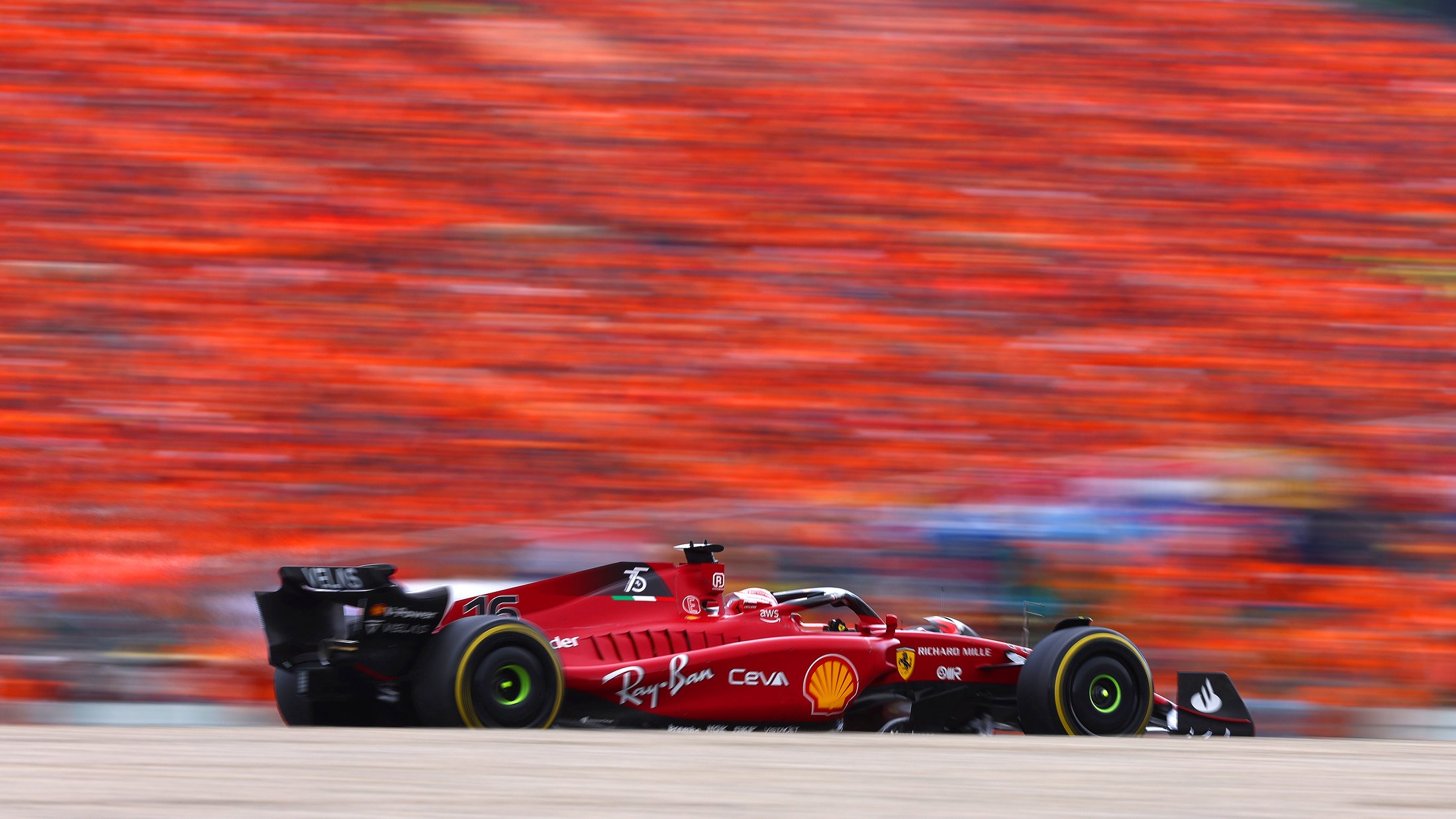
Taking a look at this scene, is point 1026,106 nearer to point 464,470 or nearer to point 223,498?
point 464,470

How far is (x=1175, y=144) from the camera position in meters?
10.7

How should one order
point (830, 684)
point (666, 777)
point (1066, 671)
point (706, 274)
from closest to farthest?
point (666, 777)
point (1066, 671)
point (830, 684)
point (706, 274)

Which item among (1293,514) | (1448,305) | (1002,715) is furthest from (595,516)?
(1448,305)

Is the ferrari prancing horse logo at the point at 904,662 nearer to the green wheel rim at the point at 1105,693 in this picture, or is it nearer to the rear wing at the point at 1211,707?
the green wheel rim at the point at 1105,693

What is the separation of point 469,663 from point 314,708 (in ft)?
3.00

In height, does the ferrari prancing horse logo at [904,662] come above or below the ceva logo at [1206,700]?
above

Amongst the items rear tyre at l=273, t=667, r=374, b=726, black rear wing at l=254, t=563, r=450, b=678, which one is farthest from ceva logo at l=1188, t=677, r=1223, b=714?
rear tyre at l=273, t=667, r=374, b=726

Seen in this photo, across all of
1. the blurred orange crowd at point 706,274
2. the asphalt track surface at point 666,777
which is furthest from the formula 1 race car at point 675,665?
the blurred orange crowd at point 706,274

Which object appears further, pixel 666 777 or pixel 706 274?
pixel 706 274

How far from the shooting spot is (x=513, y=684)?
4.90 meters

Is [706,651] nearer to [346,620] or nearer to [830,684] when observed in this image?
[830,684]

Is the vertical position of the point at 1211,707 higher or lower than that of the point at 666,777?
higher

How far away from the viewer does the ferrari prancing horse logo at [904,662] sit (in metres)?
5.80

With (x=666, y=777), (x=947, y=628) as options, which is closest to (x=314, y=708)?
(x=947, y=628)
